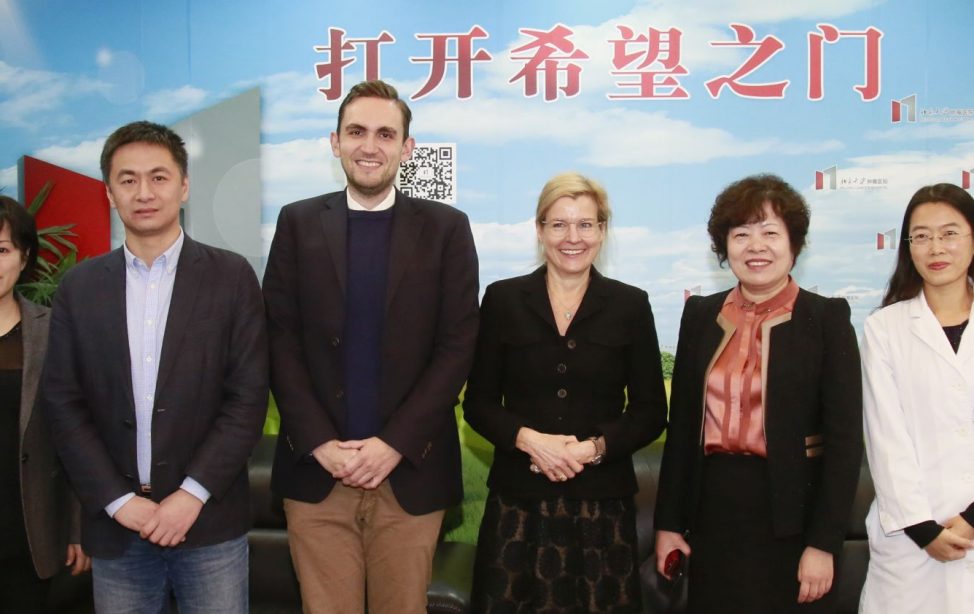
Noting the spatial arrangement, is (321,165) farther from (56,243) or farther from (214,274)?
(214,274)

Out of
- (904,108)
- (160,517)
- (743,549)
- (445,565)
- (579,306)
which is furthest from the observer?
(904,108)

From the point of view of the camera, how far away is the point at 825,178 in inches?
154

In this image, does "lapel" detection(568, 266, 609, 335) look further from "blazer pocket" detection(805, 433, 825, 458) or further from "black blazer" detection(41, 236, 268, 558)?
"black blazer" detection(41, 236, 268, 558)

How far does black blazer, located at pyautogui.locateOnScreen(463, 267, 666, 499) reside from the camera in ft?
6.64

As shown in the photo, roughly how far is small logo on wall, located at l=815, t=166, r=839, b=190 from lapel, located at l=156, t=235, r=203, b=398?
10.4ft

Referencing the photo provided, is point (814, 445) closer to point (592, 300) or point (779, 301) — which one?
point (779, 301)

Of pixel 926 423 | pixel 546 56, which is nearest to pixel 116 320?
pixel 926 423

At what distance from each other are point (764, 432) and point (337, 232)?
1.21m

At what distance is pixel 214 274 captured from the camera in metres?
1.96

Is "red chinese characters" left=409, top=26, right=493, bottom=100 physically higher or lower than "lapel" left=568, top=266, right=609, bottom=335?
higher

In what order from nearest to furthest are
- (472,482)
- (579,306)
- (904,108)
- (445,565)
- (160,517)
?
(160,517)
(579,306)
(445,565)
(472,482)
(904,108)

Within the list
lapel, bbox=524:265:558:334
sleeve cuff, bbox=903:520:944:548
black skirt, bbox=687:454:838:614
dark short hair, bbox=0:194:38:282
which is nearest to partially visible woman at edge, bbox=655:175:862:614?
black skirt, bbox=687:454:838:614

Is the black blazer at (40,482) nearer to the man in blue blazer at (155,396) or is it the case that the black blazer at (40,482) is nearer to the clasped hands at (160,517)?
the man in blue blazer at (155,396)

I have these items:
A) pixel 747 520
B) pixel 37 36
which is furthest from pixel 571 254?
pixel 37 36
